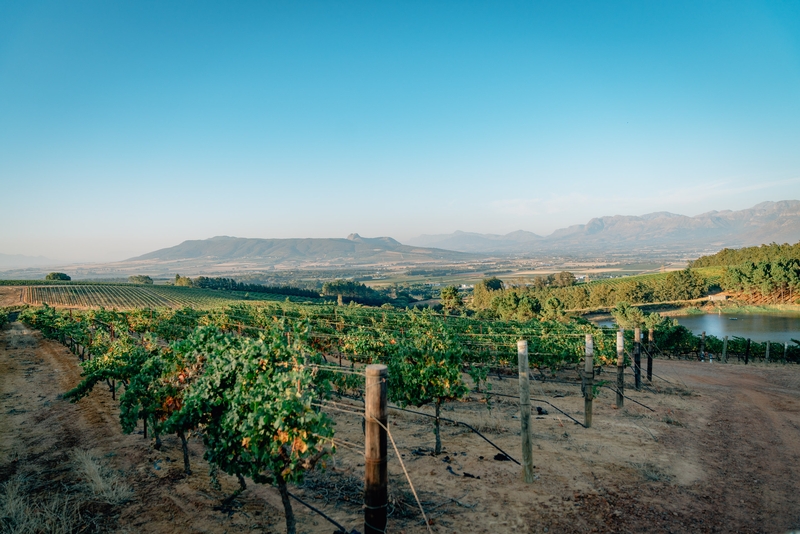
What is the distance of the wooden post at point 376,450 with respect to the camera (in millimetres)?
5078

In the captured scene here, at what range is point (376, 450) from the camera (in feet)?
16.8

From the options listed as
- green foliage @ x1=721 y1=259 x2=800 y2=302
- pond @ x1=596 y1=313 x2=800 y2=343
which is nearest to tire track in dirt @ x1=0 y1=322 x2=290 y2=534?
pond @ x1=596 y1=313 x2=800 y2=343

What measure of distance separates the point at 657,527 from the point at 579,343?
41.1 feet

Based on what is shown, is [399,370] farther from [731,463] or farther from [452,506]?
[731,463]

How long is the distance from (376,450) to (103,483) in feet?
19.3

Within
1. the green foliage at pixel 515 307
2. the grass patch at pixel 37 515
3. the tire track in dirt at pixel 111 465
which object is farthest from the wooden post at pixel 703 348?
the grass patch at pixel 37 515

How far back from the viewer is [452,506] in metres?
7.22

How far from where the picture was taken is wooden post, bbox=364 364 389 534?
508 centimetres

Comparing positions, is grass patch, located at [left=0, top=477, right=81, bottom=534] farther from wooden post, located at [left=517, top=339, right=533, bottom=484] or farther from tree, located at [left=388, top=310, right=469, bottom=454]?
wooden post, located at [left=517, top=339, right=533, bottom=484]

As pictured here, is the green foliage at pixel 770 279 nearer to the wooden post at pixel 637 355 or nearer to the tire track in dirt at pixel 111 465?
the wooden post at pixel 637 355

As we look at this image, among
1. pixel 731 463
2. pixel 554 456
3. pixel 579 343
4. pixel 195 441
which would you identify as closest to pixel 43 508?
pixel 195 441

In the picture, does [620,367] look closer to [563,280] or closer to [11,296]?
[11,296]

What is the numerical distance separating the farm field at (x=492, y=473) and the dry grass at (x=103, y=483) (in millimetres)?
71

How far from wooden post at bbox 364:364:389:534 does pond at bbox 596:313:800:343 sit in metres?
50.2
